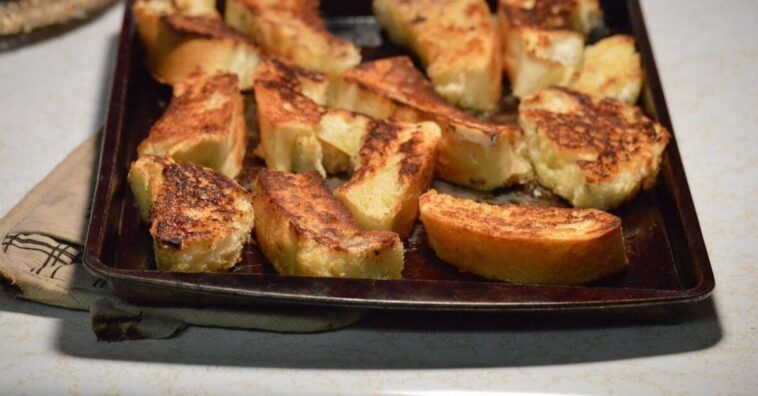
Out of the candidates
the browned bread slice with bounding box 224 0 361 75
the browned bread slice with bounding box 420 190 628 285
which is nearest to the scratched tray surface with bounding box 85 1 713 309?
the browned bread slice with bounding box 420 190 628 285

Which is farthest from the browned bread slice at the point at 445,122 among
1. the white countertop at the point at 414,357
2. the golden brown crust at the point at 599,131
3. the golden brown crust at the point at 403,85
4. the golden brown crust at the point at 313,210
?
the white countertop at the point at 414,357

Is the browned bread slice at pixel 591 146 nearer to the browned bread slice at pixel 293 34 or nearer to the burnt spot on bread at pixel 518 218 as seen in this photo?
the burnt spot on bread at pixel 518 218

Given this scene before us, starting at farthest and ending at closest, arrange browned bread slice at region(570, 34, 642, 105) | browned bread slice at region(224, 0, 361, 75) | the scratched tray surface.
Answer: browned bread slice at region(224, 0, 361, 75) → browned bread slice at region(570, 34, 642, 105) → the scratched tray surface

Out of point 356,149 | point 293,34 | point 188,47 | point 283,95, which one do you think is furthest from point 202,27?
point 356,149

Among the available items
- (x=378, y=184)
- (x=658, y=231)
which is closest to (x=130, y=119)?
(x=378, y=184)

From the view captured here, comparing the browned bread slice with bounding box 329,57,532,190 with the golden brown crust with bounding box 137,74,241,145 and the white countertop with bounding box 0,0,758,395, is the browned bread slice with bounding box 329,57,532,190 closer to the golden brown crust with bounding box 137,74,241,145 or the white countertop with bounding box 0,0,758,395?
the golden brown crust with bounding box 137,74,241,145

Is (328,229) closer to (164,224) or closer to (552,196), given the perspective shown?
(164,224)
